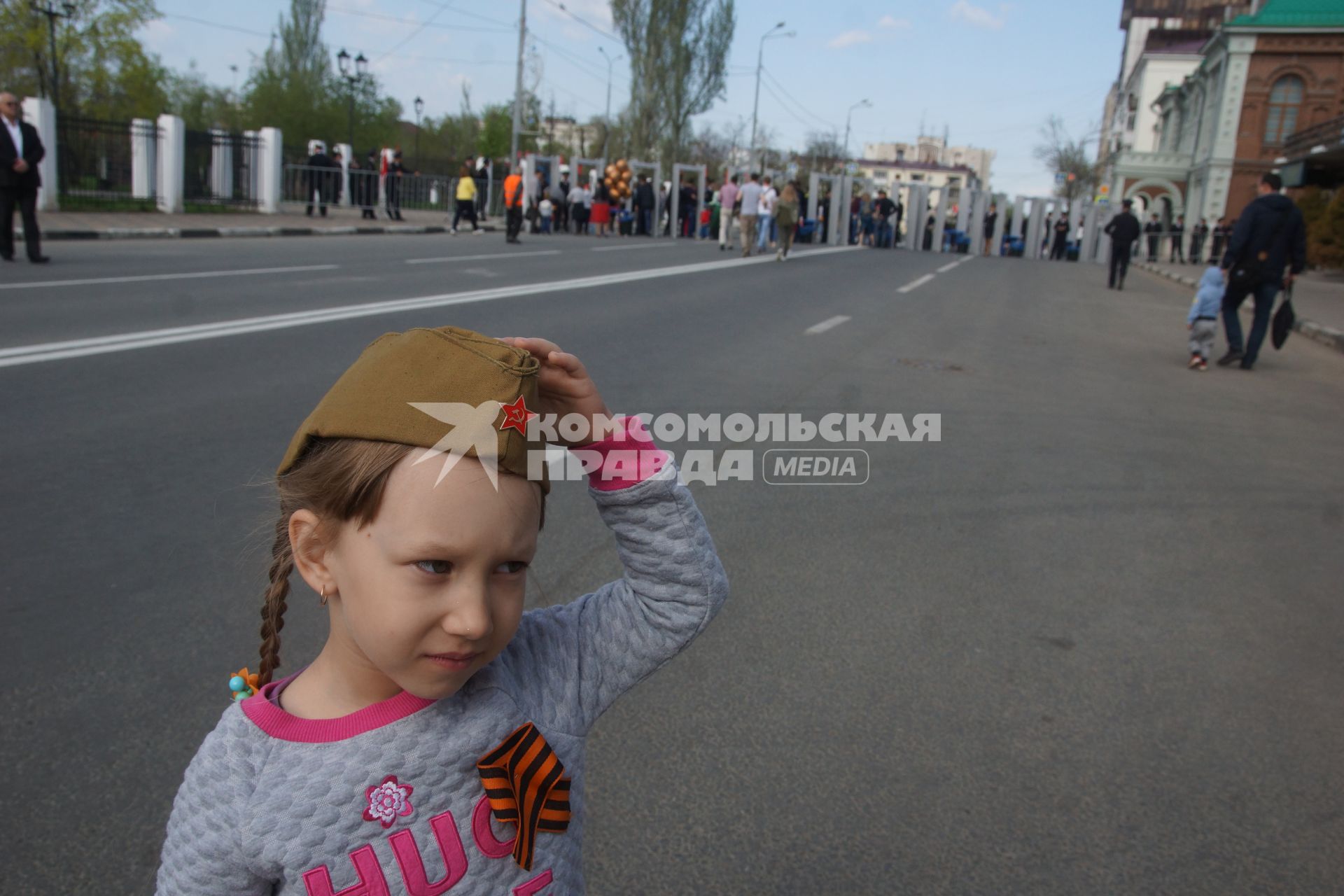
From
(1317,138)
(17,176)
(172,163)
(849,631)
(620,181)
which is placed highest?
(1317,138)

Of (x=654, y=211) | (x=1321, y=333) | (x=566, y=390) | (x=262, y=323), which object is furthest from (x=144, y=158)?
(x=566, y=390)

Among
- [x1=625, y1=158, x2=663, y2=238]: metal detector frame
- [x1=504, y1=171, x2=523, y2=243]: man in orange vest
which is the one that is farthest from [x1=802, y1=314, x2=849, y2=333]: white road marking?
[x1=625, y1=158, x2=663, y2=238]: metal detector frame

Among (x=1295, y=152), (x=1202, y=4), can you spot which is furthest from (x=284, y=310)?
(x=1202, y=4)

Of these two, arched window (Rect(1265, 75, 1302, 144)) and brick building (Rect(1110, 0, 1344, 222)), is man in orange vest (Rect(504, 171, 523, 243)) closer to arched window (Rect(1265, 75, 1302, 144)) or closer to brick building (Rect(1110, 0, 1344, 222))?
brick building (Rect(1110, 0, 1344, 222))

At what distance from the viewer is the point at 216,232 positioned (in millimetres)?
21344

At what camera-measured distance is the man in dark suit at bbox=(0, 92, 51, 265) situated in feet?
41.8

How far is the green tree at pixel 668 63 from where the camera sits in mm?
59031

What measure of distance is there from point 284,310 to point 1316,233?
29062mm

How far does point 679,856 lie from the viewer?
247cm

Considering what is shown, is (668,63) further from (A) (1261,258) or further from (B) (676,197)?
(A) (1261,258)

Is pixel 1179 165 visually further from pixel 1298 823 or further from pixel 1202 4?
pixel 1298 823

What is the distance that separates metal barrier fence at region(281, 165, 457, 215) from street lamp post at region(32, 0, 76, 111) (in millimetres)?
5962

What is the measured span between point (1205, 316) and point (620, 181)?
25.6 m

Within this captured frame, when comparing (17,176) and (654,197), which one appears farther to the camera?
(654,197)
